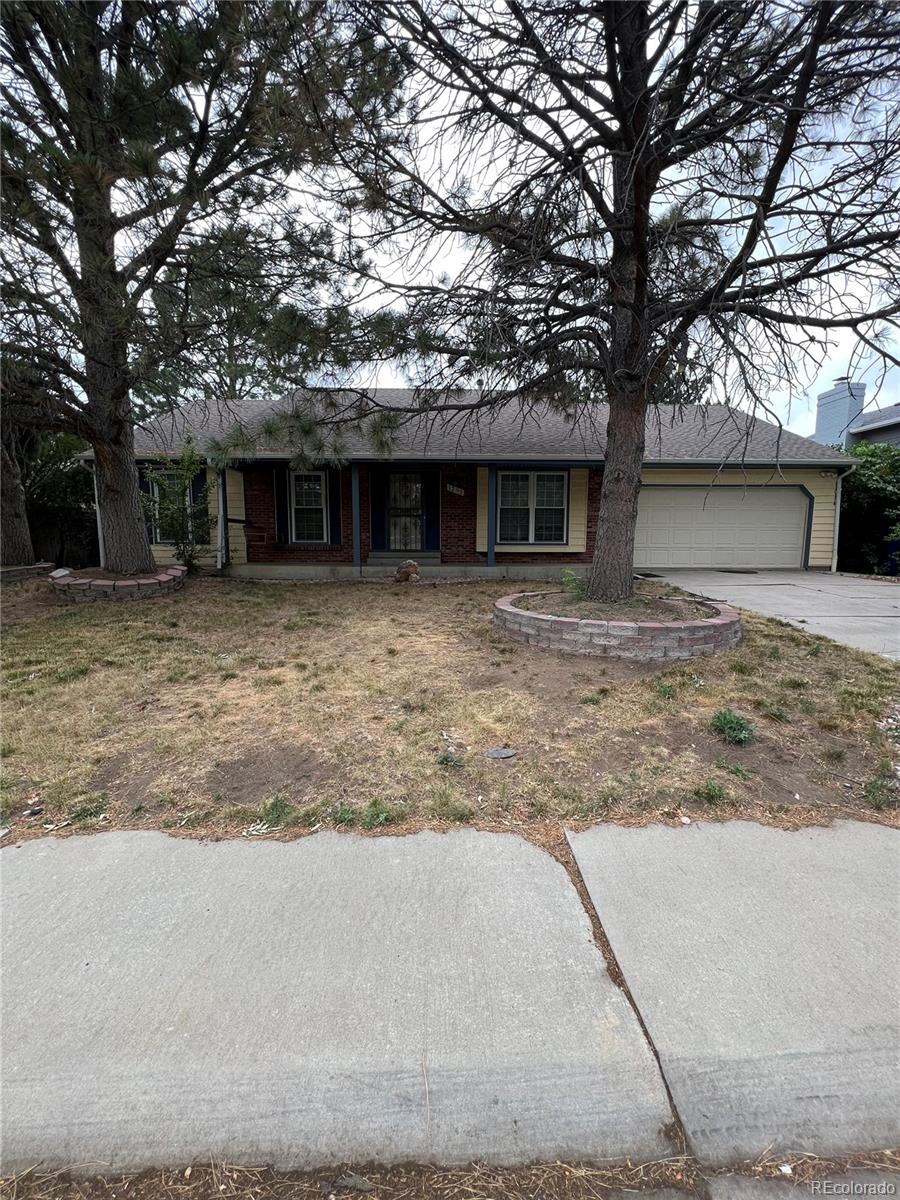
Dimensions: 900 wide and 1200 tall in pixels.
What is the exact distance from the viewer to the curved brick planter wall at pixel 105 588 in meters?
7.92

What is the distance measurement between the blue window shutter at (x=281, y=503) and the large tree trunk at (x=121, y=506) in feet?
9.14

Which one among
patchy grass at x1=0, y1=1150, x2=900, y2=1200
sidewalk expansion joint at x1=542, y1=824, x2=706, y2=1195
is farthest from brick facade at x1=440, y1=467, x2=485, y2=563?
patchy grass at x1=0, y1=1150, x2=900, y2=1200

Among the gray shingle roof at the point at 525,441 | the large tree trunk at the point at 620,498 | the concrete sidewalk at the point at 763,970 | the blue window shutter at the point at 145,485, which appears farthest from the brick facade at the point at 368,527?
the concrete sidewalk at the point at 763,970

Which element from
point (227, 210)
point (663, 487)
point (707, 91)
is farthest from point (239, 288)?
point (663, 487)

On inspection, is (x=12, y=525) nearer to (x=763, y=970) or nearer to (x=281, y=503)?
(x=281, y=503)

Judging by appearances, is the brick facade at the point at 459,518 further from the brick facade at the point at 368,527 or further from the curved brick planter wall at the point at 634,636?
the curved brick planter wall at the point at 634,636

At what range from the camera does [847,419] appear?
16.5 meters

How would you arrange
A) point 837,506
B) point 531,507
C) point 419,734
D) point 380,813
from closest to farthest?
point 380,813 → point 419,734 → point 531,507 → point 837,506

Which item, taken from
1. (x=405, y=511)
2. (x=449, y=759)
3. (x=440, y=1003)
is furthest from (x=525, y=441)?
(x=440, y=1003)

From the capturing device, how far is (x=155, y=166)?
382 cm

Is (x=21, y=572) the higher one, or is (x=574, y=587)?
(x=574, y=587)

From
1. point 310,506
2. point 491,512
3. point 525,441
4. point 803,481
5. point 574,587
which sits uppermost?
point 525,441

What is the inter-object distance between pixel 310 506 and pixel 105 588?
171 inches

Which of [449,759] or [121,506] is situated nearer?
[449,759]
